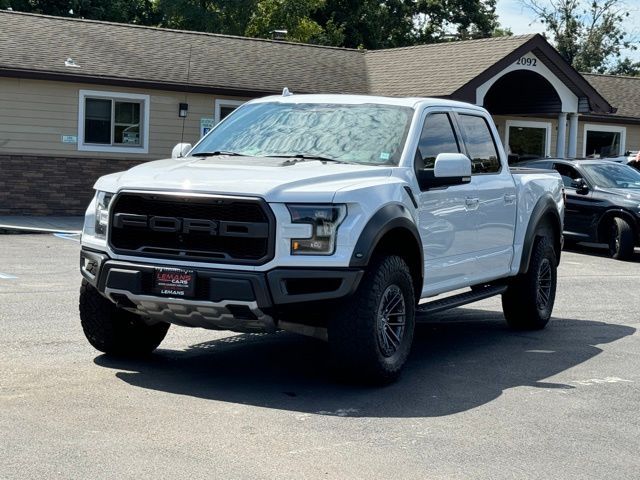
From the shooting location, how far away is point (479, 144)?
920cm

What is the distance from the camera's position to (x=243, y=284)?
21.6ft

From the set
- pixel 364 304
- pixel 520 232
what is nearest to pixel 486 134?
pixel 520 232

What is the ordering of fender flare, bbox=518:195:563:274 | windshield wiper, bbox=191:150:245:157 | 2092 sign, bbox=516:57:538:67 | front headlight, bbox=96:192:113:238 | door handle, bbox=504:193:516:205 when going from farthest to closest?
2092 sign, bbox=516:57:538:67
fender flare, bbox=518:195:563:274
door handle, bbox=504:193:516:205
windshield wiper, bbox=191:150:245:157
front headlight, bbox=96:192:113:238

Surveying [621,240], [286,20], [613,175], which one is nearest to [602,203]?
[621,240]

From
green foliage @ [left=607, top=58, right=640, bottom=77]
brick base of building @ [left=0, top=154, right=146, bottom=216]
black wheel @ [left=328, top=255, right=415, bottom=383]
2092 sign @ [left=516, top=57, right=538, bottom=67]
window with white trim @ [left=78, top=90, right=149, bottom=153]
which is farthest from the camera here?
green foliage @ [left=607, top=58, right=640, bottom=77]

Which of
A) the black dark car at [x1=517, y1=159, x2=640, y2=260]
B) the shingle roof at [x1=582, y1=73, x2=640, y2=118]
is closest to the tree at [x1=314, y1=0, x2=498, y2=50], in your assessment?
the shingle roof at [x1=582, y1=73, x2=640, y2=118]

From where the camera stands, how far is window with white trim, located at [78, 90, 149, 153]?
2358 centimetres

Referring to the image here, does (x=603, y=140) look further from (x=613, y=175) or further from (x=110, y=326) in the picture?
(x=110, y=326)

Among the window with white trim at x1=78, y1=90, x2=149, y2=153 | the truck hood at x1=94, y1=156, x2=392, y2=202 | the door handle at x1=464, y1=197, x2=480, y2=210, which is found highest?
the window with white trim at x1=78, y1=90, x2=149, y2=153

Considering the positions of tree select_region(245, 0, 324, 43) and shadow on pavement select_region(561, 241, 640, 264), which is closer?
shadow on pavement select_region(561, 241, 640, 264)

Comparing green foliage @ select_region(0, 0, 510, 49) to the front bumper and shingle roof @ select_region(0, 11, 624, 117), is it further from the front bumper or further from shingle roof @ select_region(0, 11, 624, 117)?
the front bumper

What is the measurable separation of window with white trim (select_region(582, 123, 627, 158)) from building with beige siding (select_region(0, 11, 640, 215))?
389cm

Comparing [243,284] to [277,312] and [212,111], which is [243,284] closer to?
[277,312]

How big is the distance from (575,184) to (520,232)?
31.6 feet
